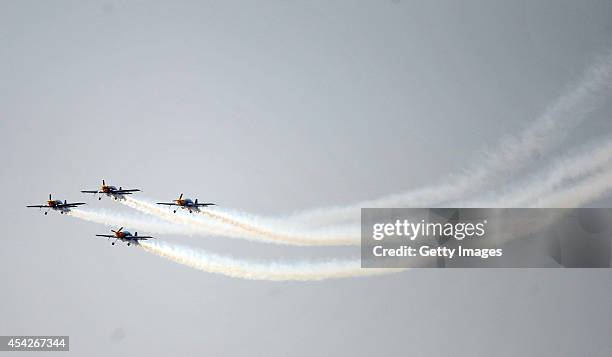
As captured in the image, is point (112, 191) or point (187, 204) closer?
point (187, 204)

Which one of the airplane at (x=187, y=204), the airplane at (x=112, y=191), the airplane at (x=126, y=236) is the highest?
the airplane at (x=112, y=191)

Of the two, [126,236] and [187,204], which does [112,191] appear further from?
[187,204]

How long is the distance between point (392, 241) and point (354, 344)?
85.6 metres

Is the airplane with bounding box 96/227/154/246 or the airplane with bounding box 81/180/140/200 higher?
the airplane with bounding box 81/180/140/200

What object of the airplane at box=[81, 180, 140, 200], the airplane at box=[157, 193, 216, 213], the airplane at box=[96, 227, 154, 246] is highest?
the airplane at box=[81, 180, 140, 200]

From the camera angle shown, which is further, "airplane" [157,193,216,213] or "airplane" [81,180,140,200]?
"airplane" [81,180,140,200]

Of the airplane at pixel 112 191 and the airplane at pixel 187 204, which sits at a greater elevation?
the airplane at pixel 112 191

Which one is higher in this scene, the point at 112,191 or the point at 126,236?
the point at 112,191

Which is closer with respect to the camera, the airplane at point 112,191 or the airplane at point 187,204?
the airplane at point 187,204

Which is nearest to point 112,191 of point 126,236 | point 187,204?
point 126,236

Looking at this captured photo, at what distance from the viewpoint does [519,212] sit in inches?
3600

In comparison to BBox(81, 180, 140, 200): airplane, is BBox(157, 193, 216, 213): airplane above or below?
below

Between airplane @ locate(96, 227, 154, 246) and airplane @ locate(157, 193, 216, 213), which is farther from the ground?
airplane @ locate(157, 193, 216, 213)

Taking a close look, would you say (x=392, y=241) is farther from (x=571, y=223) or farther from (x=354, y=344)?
(x=354, y=344)
